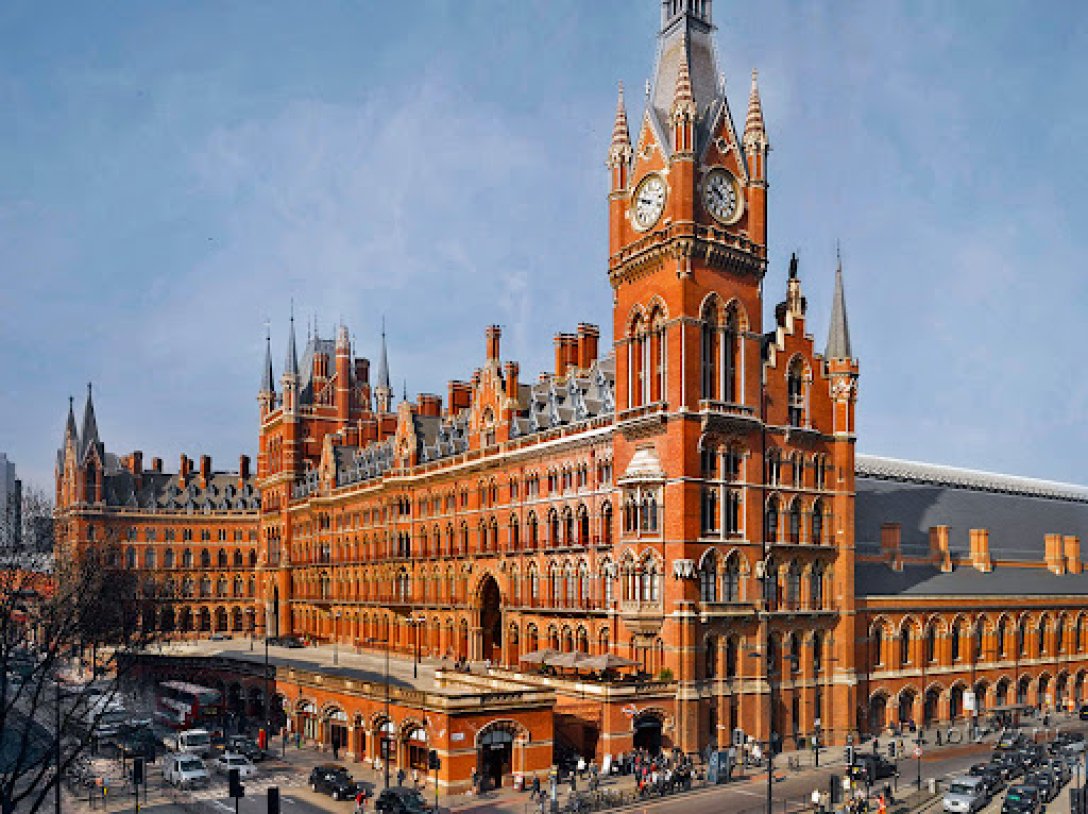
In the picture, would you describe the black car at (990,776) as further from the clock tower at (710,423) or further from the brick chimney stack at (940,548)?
the brick chimney stack at (940,548)

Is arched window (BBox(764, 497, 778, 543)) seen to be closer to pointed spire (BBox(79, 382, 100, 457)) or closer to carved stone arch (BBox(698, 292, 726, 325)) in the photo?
carved stone arch (BBox(698, 292, 726, 325))

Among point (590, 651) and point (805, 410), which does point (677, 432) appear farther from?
point (590, 651)

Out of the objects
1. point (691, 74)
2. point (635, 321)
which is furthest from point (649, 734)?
point (691, 74)

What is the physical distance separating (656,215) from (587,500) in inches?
766

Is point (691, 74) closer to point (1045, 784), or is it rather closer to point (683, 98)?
point (683, 98)

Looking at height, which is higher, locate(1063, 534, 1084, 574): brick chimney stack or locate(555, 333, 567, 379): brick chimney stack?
locate(555, 333, 567, 379): brick chimney stack

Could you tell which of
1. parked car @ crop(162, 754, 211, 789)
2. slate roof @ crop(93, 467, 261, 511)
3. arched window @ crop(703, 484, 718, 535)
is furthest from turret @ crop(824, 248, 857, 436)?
slate roof @ crop(93, 467, 261, 511)

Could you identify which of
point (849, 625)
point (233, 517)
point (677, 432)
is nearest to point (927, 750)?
point (849, 625)

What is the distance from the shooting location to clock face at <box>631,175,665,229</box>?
66188 mm

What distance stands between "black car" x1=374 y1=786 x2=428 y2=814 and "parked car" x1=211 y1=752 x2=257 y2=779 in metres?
13.8

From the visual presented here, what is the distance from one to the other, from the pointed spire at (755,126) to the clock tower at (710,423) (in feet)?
0.29

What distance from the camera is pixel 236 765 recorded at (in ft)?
202

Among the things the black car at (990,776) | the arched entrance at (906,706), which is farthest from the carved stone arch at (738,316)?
the arched entrance at (906,706)

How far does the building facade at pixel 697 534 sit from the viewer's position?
206ft
